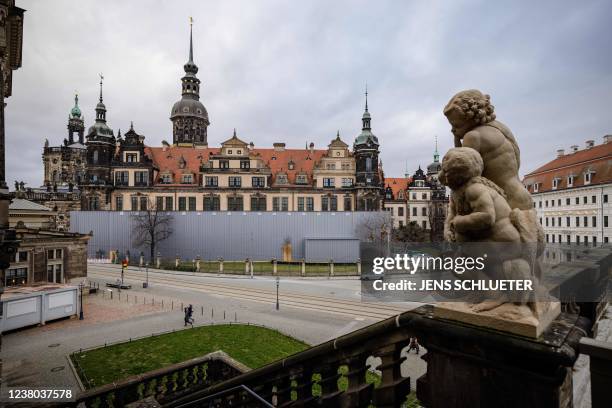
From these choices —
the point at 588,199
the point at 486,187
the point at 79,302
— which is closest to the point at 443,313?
the point at 486,187

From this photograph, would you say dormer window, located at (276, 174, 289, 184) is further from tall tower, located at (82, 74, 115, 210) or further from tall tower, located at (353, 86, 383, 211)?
tall tower, located at (82, 74, 115, 210)

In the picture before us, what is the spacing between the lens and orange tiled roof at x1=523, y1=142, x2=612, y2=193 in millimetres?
35062

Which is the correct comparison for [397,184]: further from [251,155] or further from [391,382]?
[391,382]

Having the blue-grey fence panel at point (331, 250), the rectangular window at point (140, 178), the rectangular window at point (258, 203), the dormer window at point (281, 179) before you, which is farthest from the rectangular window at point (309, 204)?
the rectangular window at point (140, 178)

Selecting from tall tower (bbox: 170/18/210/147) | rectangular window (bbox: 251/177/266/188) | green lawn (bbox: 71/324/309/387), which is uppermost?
tall tower (bbox: 170/18/210/147)

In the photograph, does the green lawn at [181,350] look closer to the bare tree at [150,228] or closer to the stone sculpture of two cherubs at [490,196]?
the stone sculpture of two cherubs at [490,196]

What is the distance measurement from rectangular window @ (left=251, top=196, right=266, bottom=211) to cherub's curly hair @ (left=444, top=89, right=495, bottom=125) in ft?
141

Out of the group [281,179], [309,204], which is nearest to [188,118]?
[281,179]

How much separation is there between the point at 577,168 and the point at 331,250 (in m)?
31.0

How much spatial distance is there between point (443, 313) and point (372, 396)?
123 cm

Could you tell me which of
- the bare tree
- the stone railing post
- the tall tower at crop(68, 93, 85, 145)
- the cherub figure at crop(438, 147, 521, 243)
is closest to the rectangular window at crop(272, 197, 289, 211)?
the bare tree

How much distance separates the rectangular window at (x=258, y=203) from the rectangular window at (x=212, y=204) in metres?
4.72

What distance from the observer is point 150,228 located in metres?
39.3

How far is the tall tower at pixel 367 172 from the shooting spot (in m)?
44.8
